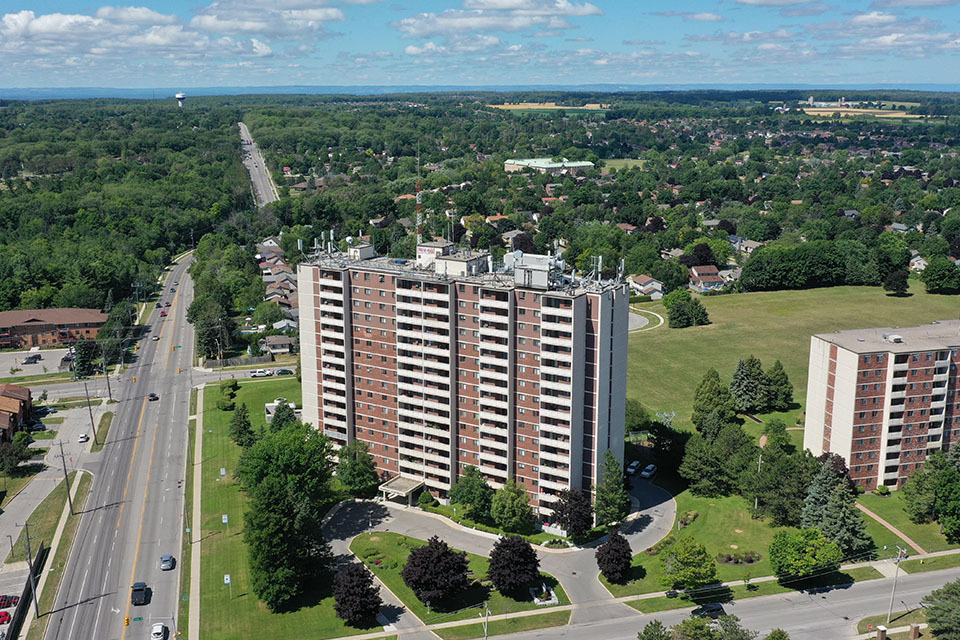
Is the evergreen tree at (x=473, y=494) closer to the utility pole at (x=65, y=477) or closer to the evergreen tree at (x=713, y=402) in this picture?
the evergreen tree at (x=713, y=402)

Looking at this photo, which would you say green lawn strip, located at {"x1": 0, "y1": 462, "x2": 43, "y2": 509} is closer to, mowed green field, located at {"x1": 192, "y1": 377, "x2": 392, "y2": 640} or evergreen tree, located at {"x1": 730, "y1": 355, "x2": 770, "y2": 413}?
mowed green field, located at {"x1": 192, "y1": 377, "x2": 392, "y2": 640}

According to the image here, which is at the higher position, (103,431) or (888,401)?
(888,401)

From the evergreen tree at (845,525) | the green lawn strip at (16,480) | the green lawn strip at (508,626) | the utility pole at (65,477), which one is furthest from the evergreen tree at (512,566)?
the green lawn strip at (16,480)

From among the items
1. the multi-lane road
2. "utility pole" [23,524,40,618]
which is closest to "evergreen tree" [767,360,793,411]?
the multi-lane road

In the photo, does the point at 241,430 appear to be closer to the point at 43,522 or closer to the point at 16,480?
the point at 43,522

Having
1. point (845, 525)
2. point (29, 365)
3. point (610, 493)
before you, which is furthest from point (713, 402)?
point (29, 365)

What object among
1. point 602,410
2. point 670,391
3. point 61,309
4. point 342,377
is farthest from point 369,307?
point 61,309
